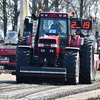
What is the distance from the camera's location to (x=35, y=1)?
32531 millimetres

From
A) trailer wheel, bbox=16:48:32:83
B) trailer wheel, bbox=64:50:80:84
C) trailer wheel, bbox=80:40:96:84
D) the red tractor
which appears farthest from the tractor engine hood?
trailer wheel, bbox=80:40:96:84

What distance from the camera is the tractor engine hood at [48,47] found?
12098mm

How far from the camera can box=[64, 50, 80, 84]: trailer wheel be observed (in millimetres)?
11543

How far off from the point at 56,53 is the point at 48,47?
1.31 ft

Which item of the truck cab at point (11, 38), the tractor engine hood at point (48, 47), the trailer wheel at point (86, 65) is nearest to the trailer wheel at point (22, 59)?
the tractor engine hood at point (48, 47)

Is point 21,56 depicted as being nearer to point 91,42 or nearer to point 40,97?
point 91,42

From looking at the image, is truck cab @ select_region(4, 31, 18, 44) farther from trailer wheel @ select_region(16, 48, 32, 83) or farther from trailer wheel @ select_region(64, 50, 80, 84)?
trailer wheel @ select_region(64, 50, 80, 84)

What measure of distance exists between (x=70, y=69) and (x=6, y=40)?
54.4ft

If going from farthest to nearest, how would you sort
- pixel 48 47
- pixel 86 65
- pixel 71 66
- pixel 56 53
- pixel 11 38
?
1. pixel 11 38
2. pixel 86 65
3. pixel 56 53
4. pixel 48 47
5. pixel 71 66

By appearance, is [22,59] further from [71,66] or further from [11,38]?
[11,38]

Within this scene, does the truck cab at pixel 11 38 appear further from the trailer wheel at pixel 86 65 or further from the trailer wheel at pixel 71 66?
the trailer wheel at pixel 71 66

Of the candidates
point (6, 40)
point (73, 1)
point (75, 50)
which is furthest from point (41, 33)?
point (73, 1)

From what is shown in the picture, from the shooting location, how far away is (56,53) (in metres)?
12.3

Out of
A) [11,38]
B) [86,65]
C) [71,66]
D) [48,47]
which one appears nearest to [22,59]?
[48,47]
